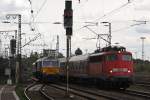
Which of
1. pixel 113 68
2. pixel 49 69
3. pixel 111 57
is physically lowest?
pixel 49 69

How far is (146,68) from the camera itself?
95062mm

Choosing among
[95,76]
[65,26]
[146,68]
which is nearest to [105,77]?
[95,76]

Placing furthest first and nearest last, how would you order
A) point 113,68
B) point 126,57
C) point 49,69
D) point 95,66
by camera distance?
point 49,69 → point 95,66 → point 126,57 → point 113,68

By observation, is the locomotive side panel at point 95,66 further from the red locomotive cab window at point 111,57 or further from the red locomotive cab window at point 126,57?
the red locomotive cab window at point 126,57

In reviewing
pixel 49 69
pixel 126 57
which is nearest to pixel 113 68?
pixel 126 57

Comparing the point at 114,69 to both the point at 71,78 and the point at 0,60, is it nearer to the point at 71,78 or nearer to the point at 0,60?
the point at 71,78

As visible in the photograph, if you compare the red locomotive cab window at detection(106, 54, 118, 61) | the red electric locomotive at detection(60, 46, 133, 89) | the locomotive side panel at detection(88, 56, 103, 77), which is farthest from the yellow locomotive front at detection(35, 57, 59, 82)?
the red locomotive cab window at detection(106, 54, 118, 61)

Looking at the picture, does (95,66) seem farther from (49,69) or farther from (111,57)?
(49,69)

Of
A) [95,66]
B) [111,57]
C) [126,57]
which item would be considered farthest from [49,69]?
[126,57]

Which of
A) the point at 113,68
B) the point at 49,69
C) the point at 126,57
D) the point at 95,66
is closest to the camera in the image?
the point at 113,68

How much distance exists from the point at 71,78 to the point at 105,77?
21.7m

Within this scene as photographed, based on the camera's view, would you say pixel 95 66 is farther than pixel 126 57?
Yes

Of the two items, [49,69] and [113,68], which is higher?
[113,68]

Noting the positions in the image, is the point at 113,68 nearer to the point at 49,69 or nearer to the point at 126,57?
the point at 126,57
